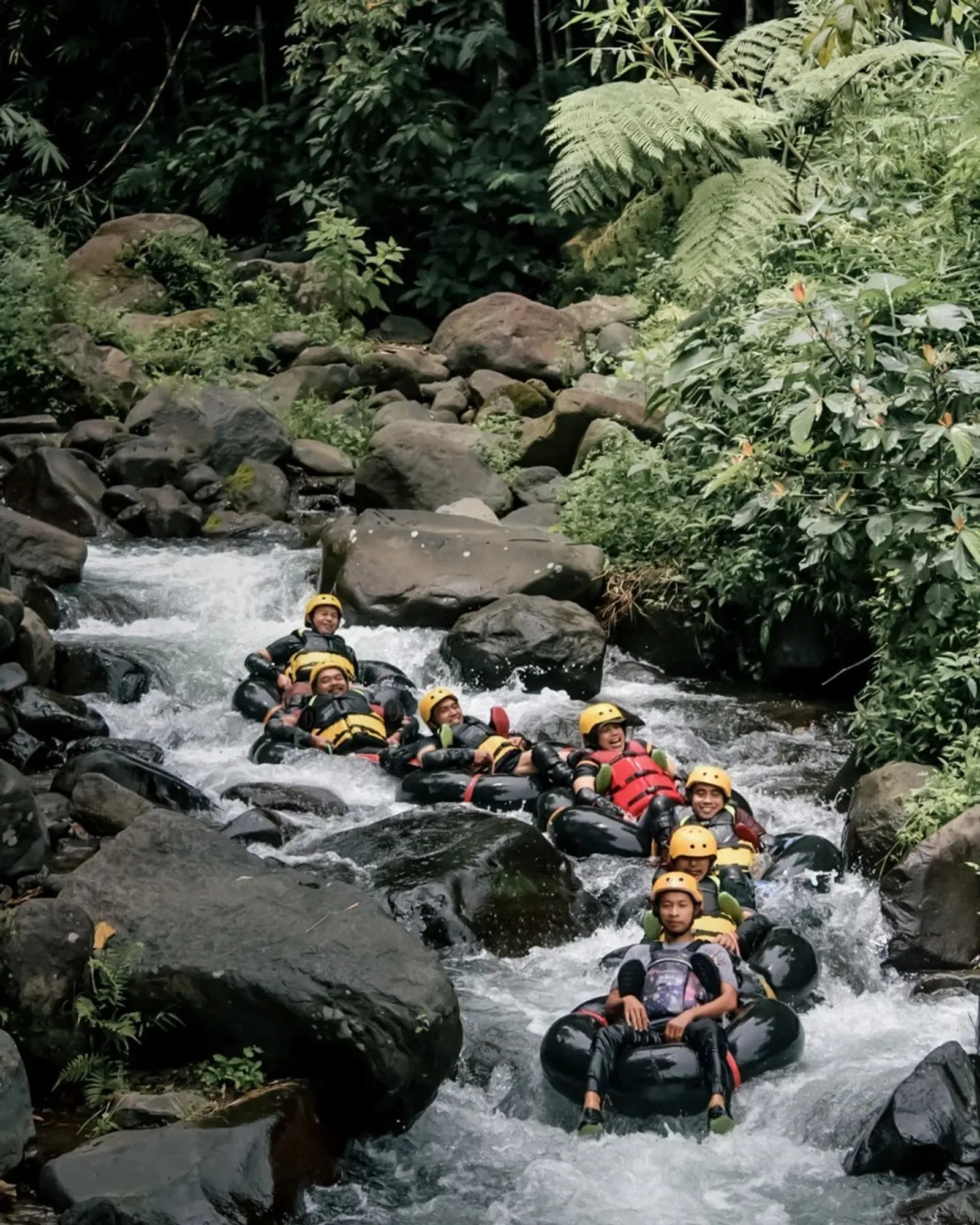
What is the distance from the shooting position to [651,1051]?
4.75 meters

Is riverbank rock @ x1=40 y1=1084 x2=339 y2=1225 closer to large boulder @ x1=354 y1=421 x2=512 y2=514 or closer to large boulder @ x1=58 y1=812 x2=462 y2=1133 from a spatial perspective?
large boulder @ x1=58 y1=812 x2=462 y2=1133

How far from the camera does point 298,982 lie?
4.64 meters

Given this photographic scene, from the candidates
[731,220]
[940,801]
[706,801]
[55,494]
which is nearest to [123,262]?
[55,494]

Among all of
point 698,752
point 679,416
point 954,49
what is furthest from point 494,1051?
point 954,49

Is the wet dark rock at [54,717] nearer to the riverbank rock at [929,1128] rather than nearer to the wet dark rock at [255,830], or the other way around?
the wet dark rock at [255,830]

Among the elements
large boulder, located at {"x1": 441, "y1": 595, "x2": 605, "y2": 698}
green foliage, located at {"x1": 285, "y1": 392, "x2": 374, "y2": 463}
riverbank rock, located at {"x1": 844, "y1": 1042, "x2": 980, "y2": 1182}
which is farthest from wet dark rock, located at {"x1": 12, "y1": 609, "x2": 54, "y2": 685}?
riverbank rock, located at {"x1": 844, "y1": 1042, "x2": 980, "y2": 1182}

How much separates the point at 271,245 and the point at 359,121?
5.51ft

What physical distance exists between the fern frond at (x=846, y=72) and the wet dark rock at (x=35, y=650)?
4891mm

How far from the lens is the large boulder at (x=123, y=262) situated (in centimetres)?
1471

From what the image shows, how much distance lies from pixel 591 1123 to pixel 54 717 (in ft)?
13.7

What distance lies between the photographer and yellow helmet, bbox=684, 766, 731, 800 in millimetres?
6531

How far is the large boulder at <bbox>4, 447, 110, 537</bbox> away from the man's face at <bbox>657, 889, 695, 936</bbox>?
671cm

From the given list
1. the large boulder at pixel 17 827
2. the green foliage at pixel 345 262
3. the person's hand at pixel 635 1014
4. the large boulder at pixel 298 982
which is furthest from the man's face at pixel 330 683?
the green foliage at pixel 345 262

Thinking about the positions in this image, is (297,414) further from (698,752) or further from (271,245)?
(698,752)
